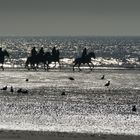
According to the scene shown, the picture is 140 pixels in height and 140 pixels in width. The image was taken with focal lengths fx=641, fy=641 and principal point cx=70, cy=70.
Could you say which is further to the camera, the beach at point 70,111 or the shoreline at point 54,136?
the beach at point 70,111

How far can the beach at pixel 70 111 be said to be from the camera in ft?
147

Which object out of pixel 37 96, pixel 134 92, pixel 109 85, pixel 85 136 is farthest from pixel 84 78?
pixel 85 136

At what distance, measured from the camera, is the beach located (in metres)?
44.9

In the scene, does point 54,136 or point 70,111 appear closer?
point 54,136

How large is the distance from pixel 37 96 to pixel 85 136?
25646 mm

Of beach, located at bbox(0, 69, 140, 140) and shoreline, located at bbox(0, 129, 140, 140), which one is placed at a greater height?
shoreline, located at bbox(0, 129, 140, 140)

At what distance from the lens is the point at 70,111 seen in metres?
56.1

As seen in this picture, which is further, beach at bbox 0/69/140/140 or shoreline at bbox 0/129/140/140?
beach at bbox 0/69/140/140

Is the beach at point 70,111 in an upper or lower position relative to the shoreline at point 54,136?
lower

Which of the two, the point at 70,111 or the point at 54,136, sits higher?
the point at 54,136

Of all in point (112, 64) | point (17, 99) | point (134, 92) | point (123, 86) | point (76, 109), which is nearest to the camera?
point (76, 109)

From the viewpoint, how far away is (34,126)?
4772cm

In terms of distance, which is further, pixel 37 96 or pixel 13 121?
pixel 37 96

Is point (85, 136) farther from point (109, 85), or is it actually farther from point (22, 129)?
point (109, 85)
